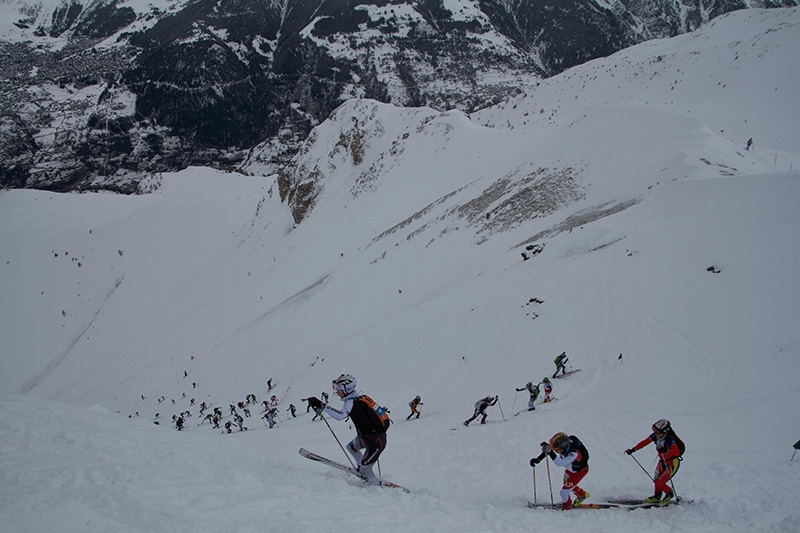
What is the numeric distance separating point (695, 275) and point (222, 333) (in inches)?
1147

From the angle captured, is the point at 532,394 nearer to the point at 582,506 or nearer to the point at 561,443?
the point at 582,506

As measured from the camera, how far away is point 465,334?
15.9m

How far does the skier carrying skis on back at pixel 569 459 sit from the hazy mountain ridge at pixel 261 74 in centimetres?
11089

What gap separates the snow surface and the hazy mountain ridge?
75.2 meters

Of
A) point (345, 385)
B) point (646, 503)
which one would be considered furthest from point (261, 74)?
point (646, 503)

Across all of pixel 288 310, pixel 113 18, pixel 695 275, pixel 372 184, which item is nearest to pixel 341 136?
pixel 372 184

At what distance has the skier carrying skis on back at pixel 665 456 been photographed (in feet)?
19.3

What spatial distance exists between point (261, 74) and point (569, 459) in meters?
155

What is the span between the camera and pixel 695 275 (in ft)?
42.9

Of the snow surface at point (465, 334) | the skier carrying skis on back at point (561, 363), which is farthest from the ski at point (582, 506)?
the skier carrying skis on back at point (561, 363)

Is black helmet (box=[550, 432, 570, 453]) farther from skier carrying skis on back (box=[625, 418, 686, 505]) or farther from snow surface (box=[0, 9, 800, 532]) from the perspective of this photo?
skier carrying skis on back (box=[625, 418, 686, 505])

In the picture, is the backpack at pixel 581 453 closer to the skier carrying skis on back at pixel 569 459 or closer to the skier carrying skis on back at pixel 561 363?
the skier carrying skis on back at pixel 569 459

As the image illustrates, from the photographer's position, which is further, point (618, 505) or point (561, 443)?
point (618, 505)

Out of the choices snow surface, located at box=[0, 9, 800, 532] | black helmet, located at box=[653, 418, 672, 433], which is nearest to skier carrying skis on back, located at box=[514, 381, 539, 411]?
snow surface, located at box=[0, 9, 800, 532]
